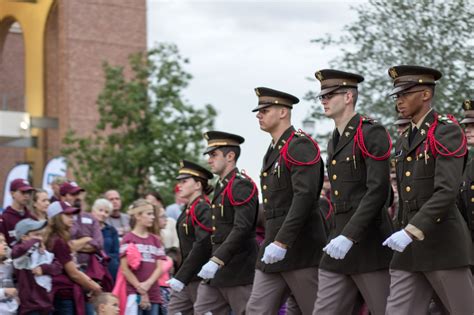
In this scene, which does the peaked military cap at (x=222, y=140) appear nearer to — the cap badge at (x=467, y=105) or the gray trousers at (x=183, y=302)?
the gray trousers at (x=183, y=302)

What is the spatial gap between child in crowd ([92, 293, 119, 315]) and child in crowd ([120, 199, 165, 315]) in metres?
1.25

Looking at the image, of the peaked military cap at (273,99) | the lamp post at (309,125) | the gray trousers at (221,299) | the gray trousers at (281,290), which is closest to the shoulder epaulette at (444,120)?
the gray trousers at (281,290)

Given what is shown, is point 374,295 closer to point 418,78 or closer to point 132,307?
point 418,78

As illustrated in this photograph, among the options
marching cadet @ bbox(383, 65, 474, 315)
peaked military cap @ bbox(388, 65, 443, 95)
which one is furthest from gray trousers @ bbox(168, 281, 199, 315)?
peaked military cap @ bbox(388, 65, 443, 95)

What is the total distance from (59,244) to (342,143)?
4.24 m

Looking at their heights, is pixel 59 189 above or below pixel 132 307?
above

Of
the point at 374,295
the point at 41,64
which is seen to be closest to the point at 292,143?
the point at 374,295

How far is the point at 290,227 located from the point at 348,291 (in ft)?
2.46

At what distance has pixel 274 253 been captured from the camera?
880 cm

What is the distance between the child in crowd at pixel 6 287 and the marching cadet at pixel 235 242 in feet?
6.00

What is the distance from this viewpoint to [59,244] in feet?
38.8

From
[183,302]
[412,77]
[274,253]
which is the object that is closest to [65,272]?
[183,302]

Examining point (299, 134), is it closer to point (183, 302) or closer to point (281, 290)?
point (281, 290)

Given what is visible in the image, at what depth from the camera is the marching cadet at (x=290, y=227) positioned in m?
8.91
